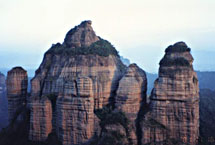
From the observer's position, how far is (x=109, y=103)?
30156 mm

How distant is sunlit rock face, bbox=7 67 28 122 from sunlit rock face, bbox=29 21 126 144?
2.54 m

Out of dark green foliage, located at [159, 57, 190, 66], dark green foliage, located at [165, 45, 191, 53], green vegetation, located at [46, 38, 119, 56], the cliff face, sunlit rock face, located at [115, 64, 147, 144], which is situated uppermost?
green vegetation, located at [46, 38, 119, 56]

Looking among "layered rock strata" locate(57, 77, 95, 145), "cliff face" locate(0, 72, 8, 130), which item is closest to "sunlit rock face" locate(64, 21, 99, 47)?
"layered rock strata" locate(57, 77, 95, 145)

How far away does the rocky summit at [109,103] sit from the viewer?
2508 cm

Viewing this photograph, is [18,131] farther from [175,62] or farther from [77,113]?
[175,62]

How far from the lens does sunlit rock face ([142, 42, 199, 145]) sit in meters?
24.8

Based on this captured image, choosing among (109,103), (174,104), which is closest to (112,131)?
(109,103)

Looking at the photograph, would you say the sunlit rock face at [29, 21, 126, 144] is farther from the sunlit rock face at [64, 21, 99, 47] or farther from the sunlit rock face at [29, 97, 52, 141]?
the sunlit rock face at [29, 97, 52, 141]

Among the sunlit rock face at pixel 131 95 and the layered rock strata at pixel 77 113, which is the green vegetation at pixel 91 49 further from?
the layered rock strata at pixel 77 113

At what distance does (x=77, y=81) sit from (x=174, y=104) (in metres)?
9.28

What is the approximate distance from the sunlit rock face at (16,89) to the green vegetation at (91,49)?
457cm

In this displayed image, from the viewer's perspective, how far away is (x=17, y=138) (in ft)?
102

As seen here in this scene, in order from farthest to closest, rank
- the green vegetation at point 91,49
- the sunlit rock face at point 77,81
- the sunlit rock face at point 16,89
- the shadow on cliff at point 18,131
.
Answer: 1. the sunlit rock face at point 16,89
2. the green vegetation at point 91,49
3. the shadow on cliff at point 18,131
4. the sunlit rock face at point 77,81

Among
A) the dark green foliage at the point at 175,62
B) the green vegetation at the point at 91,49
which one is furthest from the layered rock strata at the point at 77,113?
the dark green foliage at the point at 175,62
